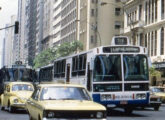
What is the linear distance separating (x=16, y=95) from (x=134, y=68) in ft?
18.1

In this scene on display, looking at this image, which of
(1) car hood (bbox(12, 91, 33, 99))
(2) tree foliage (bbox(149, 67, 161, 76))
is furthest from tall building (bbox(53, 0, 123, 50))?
(1) car hood (bbox(12, 91, 33, 99))

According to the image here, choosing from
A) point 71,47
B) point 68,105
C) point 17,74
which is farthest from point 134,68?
point 71,47

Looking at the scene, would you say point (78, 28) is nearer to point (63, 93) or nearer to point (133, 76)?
point (133, 76)

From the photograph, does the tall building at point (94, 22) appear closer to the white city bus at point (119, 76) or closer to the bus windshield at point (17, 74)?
the bus windshield at point (17, 74)

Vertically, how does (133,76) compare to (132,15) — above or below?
below

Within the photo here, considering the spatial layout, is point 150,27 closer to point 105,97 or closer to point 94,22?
point 94,22

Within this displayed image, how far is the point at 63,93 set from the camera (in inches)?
539

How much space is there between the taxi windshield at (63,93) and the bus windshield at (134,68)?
28.7ft

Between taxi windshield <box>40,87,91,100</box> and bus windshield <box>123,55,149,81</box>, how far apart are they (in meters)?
8.75

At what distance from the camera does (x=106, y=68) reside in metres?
22.5

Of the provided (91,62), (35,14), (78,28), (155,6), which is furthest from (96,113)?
(35,14)

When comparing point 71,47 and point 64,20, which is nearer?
point 71,47

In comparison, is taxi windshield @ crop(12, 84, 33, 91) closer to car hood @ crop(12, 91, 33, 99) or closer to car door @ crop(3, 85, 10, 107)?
car door @ crop(3, 85, 10, 107)

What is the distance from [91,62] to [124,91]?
2.00 m
